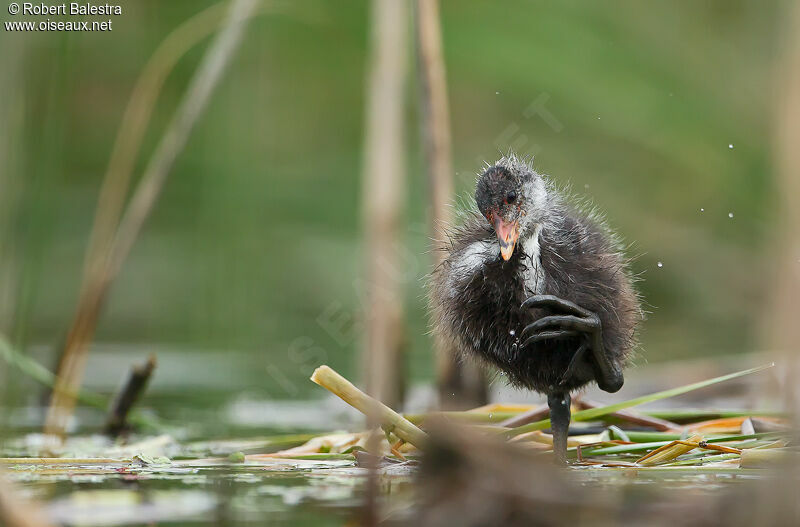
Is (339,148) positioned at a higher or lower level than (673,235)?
higher

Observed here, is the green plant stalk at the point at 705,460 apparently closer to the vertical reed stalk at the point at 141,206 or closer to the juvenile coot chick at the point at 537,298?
the juvenile coot chick at the point at 537,298

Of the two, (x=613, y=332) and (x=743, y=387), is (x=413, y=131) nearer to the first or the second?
(x=743, y=387)

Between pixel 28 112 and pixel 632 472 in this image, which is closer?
pixel 632 472

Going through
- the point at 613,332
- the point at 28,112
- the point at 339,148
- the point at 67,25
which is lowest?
the point at 613,332

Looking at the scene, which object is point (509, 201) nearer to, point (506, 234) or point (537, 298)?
point (506, 234)

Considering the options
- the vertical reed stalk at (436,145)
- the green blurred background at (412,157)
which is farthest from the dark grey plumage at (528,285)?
the green blurred background at (412,157)

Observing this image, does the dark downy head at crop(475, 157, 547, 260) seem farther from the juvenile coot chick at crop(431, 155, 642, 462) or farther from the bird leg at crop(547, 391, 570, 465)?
the bird leg at crop(547, 391, 570, 465)

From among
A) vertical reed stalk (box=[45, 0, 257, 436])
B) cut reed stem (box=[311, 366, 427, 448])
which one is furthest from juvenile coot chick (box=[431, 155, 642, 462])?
vertical reed stalk (box=[45, 0, 257, 436])

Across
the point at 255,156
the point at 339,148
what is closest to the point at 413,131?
the point at 339,148
